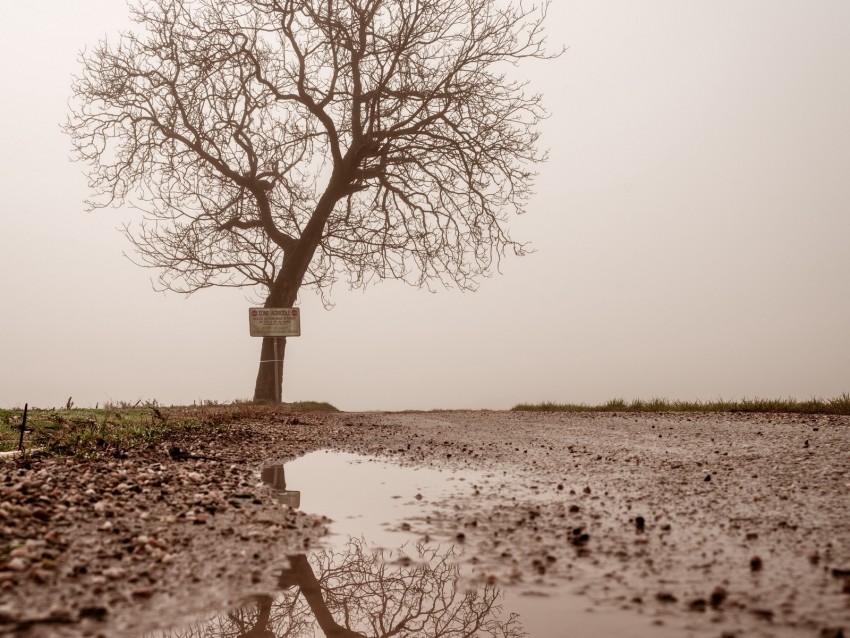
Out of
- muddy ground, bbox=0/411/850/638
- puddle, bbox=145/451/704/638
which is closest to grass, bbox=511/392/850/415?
muddy ground, bbox=0/411/850/638

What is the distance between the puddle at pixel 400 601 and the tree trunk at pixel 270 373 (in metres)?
16.7

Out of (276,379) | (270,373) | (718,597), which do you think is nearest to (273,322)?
(270,373)

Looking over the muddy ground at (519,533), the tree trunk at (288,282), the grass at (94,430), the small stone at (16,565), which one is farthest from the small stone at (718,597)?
the tree trunk at (288,282)

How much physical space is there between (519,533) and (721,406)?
→ 1186cm

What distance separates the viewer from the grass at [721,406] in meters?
13.0

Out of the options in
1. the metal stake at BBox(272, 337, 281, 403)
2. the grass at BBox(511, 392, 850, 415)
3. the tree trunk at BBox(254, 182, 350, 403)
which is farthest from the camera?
the metal stake at BBox(272, 337, 281, 403)

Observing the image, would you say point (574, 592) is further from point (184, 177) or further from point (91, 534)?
point (184, 177)

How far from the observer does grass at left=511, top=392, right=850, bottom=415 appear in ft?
42.8

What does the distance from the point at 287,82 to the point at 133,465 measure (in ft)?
56.3

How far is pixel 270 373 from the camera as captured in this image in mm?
21484

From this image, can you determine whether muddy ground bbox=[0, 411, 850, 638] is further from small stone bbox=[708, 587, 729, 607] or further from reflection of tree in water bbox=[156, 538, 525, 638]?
reflection of tree in water bbox=[156, 538, 525, 638]

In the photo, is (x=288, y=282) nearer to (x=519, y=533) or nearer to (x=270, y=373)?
(x=270, y=373)

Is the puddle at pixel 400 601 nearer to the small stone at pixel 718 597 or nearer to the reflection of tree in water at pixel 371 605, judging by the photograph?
the reflection of tree in water at pixel 371 605

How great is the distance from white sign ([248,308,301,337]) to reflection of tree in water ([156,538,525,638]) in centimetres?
1736
